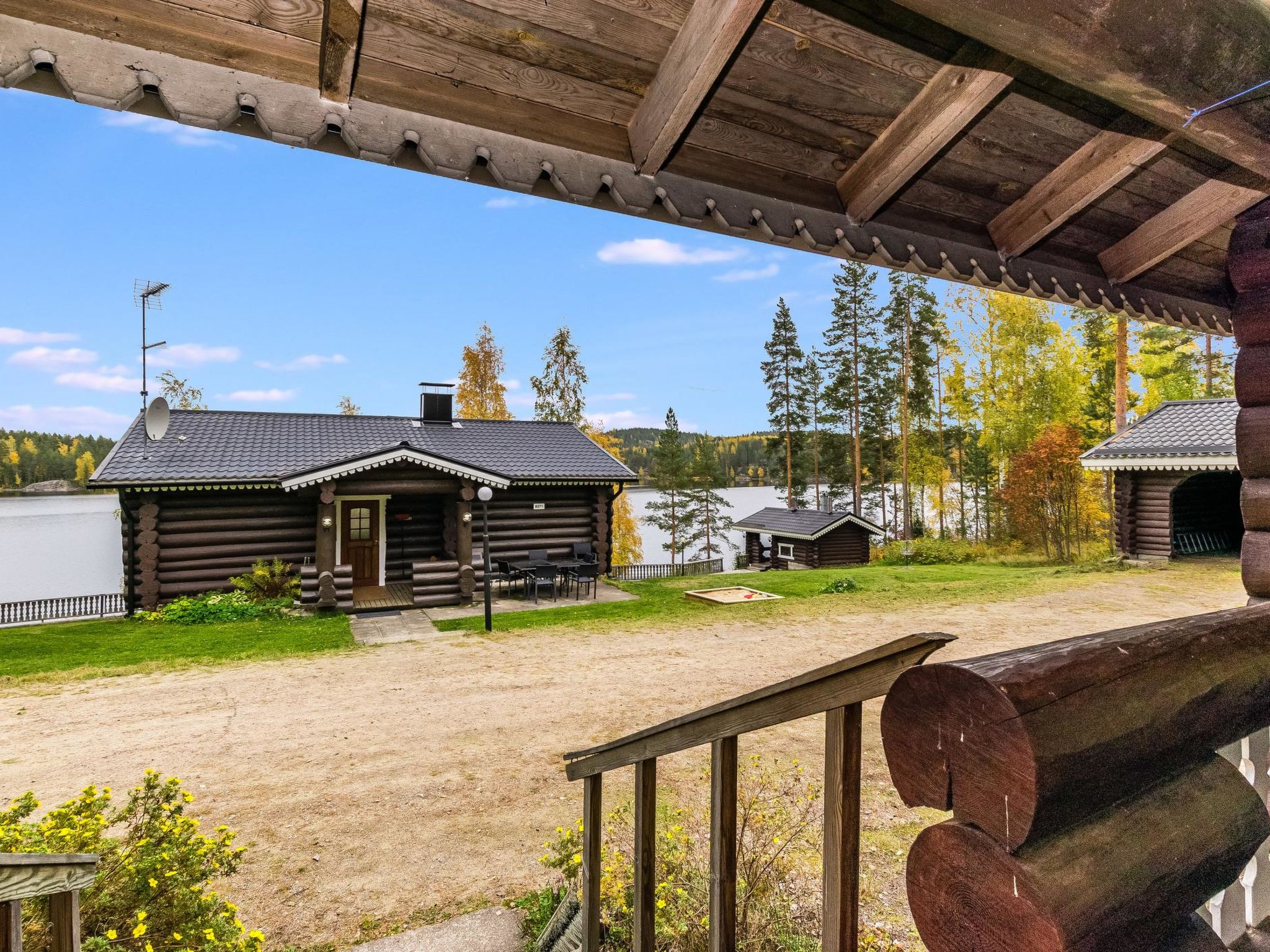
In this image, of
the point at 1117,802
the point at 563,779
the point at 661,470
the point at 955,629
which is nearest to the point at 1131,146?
the point at 1117,802

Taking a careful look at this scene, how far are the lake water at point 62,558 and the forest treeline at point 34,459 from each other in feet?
38.7

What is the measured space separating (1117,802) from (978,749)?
341mm

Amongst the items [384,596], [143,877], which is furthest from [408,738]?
[384,596]

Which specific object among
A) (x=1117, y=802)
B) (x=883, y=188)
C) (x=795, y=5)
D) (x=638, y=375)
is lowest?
(x=1117, y=802)

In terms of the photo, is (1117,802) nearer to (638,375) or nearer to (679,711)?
(679,711)

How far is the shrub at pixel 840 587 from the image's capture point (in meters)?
13.4

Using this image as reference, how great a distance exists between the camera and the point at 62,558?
18.2 meters

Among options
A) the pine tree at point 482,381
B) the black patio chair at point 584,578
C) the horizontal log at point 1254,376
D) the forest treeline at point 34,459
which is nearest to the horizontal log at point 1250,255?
the horizontal log at point 1254,376

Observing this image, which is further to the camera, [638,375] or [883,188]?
[638,375]

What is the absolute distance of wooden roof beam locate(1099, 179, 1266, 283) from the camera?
2.90 metres

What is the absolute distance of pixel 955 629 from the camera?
31.6ft

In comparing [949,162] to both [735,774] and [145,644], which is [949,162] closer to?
[735,774]

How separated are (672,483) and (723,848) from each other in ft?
102

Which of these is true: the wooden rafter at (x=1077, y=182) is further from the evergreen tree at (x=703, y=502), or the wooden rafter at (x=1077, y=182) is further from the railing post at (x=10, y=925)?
the evergreen tree at (x=703, y=502)
